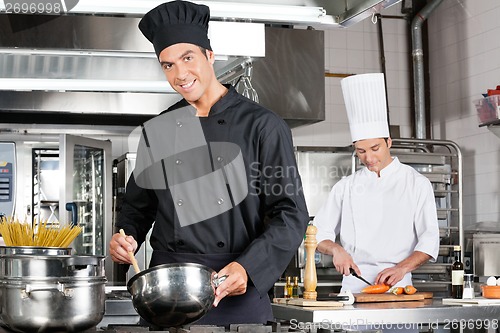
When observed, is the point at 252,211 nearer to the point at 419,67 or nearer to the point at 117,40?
the point at 117,40

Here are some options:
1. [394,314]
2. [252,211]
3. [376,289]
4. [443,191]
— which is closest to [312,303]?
[394,314]

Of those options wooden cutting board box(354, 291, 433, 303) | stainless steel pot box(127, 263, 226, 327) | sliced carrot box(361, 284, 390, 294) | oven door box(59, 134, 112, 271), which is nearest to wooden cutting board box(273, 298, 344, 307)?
wooden cutting board box(354, 291, 433, 303)

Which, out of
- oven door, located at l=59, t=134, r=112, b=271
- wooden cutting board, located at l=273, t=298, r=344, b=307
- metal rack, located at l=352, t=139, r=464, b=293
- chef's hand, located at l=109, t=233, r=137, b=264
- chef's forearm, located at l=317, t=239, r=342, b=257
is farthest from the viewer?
oven door, located at l=59, t=134, r=112, b=271

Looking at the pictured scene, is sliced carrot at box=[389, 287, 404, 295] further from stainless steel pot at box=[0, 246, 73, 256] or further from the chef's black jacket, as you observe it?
stainless steel pot at box=[0, 246, 73, 256]

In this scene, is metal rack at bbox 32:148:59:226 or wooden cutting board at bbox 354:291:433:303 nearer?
wooden cutting board at bbox 354:291:433:303

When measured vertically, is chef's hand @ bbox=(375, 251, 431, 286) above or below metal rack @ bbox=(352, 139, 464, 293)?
below

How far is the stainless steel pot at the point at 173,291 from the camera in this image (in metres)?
1.66

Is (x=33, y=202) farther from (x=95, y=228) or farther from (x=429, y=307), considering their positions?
(x=429, y=307)

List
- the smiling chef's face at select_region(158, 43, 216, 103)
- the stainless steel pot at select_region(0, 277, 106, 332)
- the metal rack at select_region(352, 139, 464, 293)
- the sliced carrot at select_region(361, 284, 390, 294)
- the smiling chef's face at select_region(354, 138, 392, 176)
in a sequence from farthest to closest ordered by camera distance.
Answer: the metal rack at select_region(352, 139, 464, 293) → the smiling chef's face at select_region(354, 138, 392, 176) → the sliced carrot at select_region(361, 284, 390, 294) → the smiling chef's face at select_region(158, 43, 216, 103) → the stainless steel pot at select_region(0, 277, 106, 332)

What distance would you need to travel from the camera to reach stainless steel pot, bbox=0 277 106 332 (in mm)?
1567

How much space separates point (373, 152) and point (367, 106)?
0.25 metres

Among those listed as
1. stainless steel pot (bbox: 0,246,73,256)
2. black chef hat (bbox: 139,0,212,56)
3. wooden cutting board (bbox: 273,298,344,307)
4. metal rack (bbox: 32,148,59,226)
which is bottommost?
wooden cutting board (bbox: 273,298,344,307)

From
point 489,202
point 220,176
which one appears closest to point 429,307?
point 220,176

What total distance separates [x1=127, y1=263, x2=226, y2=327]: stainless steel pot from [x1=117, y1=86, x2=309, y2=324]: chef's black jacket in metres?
0.40
